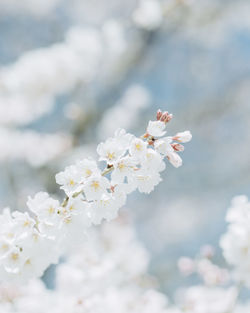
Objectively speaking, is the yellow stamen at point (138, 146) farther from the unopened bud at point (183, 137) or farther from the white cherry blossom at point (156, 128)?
the unopened bud at point (183, 137)

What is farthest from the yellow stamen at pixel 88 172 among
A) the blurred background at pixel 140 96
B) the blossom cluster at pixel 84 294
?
the blurred background at pixel 140 96

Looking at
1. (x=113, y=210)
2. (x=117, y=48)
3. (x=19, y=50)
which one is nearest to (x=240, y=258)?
(x=113, y=210)

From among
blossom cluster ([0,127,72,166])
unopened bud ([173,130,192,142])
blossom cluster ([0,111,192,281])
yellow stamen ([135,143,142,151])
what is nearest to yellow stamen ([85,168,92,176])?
blossom cluster ([0,111,192,281])

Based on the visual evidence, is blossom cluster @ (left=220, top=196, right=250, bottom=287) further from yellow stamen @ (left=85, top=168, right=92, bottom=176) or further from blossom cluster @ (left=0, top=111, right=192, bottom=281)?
yellow stamen @ (left=85, top=168, right=92, bottom=176)

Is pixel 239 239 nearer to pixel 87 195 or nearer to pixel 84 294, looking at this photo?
pixel 87 195

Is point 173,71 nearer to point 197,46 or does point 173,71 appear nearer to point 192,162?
point 197,46

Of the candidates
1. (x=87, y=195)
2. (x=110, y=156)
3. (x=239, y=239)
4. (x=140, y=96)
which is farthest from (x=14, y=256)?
(x=140, y=96)

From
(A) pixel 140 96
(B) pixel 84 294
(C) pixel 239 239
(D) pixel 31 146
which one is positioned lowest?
(C) pixel 239 239

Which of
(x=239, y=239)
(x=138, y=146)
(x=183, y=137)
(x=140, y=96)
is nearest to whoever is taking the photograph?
(x=138, y=146)
